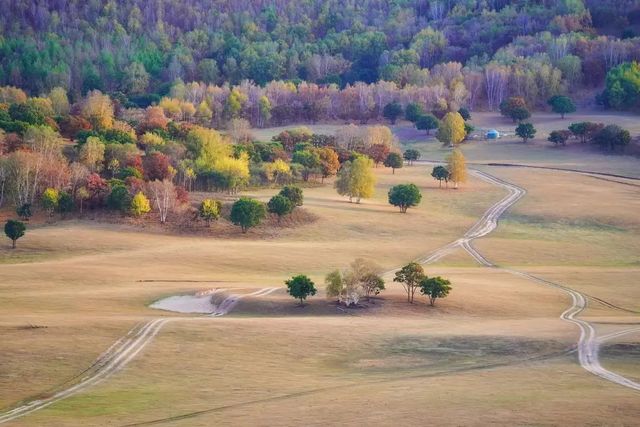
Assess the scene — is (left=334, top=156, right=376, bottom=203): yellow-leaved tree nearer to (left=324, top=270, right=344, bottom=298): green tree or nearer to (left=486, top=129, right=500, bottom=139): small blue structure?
(left=324, top=270, right=344, bottom=298): green tree

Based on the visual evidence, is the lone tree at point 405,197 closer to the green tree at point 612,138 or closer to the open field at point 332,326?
the open field at point 332,326

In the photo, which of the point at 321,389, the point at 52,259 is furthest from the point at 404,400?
the point at 52,259

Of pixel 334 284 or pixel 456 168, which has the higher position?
pixel 456 168

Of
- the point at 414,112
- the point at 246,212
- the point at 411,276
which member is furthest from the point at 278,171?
the point at 414,112

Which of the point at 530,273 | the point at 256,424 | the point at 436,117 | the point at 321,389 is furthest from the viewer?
the point at 436,117

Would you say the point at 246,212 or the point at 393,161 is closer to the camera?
the point at 246,212

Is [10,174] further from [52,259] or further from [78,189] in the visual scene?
[52,259]

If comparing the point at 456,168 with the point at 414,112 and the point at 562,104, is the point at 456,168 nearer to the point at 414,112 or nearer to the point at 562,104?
the point at 414,112
